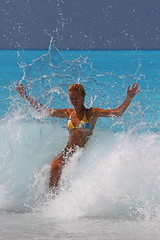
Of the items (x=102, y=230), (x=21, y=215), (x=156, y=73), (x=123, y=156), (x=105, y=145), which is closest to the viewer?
(x=102, y=230)

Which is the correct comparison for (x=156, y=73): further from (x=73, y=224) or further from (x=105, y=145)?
(x=73, y=224)

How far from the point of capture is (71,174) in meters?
3.27

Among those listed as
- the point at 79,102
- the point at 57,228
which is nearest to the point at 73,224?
the point at 57,228

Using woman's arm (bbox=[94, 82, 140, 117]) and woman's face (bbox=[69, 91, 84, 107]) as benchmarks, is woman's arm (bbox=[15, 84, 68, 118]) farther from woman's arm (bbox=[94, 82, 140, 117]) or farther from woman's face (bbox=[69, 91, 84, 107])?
woman's arm (bbox=[94, 82, 140, 117])

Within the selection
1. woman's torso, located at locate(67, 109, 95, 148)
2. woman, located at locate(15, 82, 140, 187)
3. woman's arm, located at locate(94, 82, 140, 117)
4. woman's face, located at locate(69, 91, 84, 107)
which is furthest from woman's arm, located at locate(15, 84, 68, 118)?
woman's arm, located at locate(94, 82, 140, 117)

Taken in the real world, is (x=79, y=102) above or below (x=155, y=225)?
above

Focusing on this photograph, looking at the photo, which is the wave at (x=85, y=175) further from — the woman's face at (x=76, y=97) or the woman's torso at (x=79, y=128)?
the woman's face at (x=76, y=97)

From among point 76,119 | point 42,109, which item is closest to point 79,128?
point 76,119

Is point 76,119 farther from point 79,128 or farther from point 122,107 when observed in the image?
point 122,107

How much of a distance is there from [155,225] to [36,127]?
Answer: 1.79 metres

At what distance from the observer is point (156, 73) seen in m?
13.6

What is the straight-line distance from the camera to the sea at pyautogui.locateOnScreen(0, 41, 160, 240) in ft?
8.76

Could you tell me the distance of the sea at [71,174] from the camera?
2.67 meters

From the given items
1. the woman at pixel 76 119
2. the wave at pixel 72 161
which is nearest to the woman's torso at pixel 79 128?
the woman at pixel 76 119
